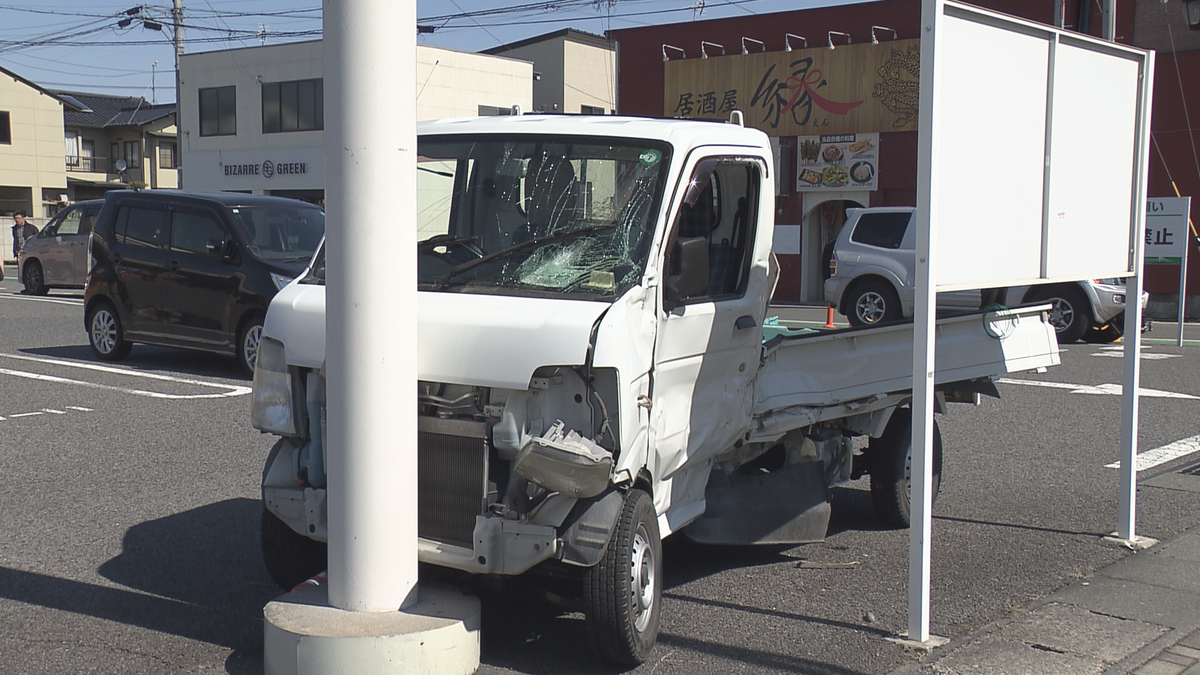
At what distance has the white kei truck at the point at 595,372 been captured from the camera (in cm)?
428

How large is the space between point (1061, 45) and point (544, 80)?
47.0m

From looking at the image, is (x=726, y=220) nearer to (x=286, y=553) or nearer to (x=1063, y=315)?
(x=286, y=553)

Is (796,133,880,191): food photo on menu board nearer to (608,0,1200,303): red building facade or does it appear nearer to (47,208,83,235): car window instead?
(608,0,1200,303): red building facade

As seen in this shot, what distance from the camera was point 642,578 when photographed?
4.51 m

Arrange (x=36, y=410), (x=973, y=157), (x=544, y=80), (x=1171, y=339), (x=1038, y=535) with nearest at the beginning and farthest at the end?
(x=973, y=157) → (x=1038, y=535) → (x=36, y=410) → (x=1171, y=339) → (x=544, y=80)

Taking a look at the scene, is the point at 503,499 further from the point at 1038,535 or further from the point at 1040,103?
the point at 1038,535

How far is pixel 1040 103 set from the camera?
5.55m

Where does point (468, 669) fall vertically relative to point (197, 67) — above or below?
below

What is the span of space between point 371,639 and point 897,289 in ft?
50.5

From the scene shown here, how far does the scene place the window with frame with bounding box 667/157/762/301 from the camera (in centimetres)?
539

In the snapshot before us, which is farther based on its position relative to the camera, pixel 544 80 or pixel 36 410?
pixel 544 80

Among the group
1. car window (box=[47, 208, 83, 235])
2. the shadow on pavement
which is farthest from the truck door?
car window (box=[47, 208, 83, 235])

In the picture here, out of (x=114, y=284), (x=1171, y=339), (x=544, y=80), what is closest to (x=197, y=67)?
(x=544, y=80)

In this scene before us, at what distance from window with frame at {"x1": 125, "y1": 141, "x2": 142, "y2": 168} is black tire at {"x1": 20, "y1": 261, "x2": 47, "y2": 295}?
41.6m
